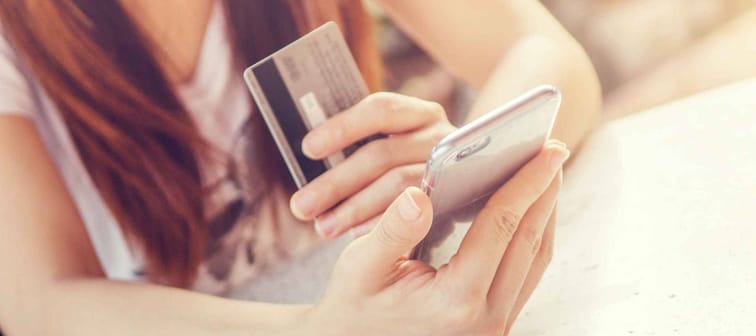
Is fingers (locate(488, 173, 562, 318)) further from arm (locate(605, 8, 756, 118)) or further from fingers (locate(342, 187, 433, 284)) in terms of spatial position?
arm (locate(605, 8, 756, 118))

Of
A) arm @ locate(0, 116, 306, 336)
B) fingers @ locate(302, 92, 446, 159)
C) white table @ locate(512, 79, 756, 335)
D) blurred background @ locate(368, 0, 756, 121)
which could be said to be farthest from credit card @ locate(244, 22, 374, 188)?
blurred background @ locate(368, 0, 756, 121)

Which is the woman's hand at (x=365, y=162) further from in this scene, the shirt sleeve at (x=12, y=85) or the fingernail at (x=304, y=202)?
the shirt sleeve at (x=12, y=85)

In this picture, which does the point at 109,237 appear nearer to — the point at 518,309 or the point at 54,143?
the point at 54,143

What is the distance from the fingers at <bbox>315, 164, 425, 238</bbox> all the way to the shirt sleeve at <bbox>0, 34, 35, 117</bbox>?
0.96ft

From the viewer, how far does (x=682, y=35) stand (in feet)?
3.19

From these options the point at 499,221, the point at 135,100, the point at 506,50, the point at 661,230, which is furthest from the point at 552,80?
the point at 135,100

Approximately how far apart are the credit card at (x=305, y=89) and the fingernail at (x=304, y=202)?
0.07 ft

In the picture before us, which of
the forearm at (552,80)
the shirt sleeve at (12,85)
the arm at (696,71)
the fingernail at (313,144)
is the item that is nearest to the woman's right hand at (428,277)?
the fingernail at (313,144)

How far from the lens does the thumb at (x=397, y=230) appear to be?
0.40m

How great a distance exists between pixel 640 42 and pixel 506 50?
31 centimetres

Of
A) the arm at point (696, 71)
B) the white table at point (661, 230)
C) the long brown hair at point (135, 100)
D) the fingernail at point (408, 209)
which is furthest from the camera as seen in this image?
the arm at point (696, 71)

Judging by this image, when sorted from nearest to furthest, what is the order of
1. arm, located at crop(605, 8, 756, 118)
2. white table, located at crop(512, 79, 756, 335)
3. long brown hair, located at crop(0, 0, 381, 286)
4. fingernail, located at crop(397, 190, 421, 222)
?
fingernail, located at crop(397, 190, 421, 222), white table, located at crop(512, 79, 756, 335), long brown hair, located at crop(0, 0, 381, 286), arm, located at crop(605, 8, 756, 118)

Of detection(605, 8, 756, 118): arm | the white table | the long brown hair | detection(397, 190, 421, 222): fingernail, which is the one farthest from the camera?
detection(605, 8, 756, 118): arm

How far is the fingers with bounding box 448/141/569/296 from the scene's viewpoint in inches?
16.8
